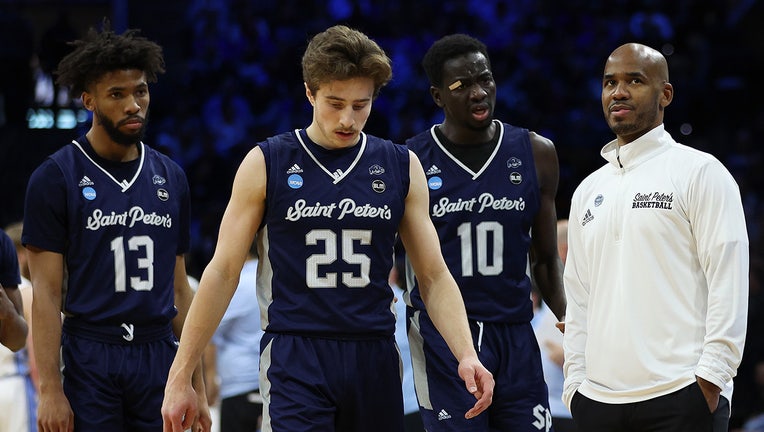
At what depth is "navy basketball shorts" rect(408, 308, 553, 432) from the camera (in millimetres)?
5598

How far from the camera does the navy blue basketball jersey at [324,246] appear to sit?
4.67m

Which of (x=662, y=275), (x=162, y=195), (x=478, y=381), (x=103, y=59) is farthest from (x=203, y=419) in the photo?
(x=662, y=275)

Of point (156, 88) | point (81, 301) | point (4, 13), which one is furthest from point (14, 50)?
point (81, 301)

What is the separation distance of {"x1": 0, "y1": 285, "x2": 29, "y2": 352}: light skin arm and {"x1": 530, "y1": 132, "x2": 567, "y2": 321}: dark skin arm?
8.30 feet

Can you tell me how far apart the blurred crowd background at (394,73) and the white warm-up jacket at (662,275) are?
884cm

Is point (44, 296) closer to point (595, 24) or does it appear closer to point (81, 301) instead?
point (81, 301)

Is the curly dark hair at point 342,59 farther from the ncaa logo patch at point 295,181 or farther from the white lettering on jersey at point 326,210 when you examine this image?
the white lettering on jersey at point 326,210

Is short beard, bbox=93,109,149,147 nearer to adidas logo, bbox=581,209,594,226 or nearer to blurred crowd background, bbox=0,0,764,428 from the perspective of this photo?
adidas logo, bbox=581,209,594,226

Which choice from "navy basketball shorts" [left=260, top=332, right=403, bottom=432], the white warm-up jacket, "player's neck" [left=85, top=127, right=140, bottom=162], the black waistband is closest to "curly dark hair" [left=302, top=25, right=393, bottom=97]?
"navy basketball shorts" [left=260, top=332, right=403, bottom=432]

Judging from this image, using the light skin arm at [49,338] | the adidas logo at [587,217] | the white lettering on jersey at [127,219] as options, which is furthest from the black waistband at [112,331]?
the adidas logo at [587,217]

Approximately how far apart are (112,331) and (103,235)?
436 millimetres

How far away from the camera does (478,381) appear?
453cm

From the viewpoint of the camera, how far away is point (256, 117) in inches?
631

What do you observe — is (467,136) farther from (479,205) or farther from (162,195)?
(162,195)
